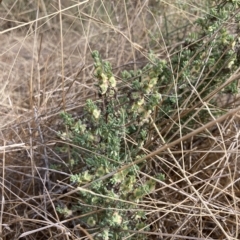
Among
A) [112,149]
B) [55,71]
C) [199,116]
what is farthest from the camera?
[55,71]

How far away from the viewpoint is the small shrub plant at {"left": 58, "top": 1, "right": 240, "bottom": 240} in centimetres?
105

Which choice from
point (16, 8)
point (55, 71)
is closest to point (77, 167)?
point (55, 71)

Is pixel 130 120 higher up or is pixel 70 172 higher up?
pixel 130 120

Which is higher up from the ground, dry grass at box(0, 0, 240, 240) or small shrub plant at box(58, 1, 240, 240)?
small shrub plant at box(58, 1, 240, 240)

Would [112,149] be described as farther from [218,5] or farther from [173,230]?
[218,5]

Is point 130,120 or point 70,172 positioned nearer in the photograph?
point 130,120

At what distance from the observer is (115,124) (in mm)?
1095

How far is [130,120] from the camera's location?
115cm

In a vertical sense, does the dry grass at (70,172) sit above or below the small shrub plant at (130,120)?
below

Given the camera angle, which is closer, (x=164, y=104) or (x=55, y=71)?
(x=164, y=104)

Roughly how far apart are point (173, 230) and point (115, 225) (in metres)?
0.25

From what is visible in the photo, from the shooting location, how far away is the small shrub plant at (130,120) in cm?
105

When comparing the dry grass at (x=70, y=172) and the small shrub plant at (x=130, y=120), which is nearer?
the small shrub plant at (x=130, y=120)

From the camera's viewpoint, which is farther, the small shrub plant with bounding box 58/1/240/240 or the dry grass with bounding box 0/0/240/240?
the dry grass with bounding box 0/0/240/240
